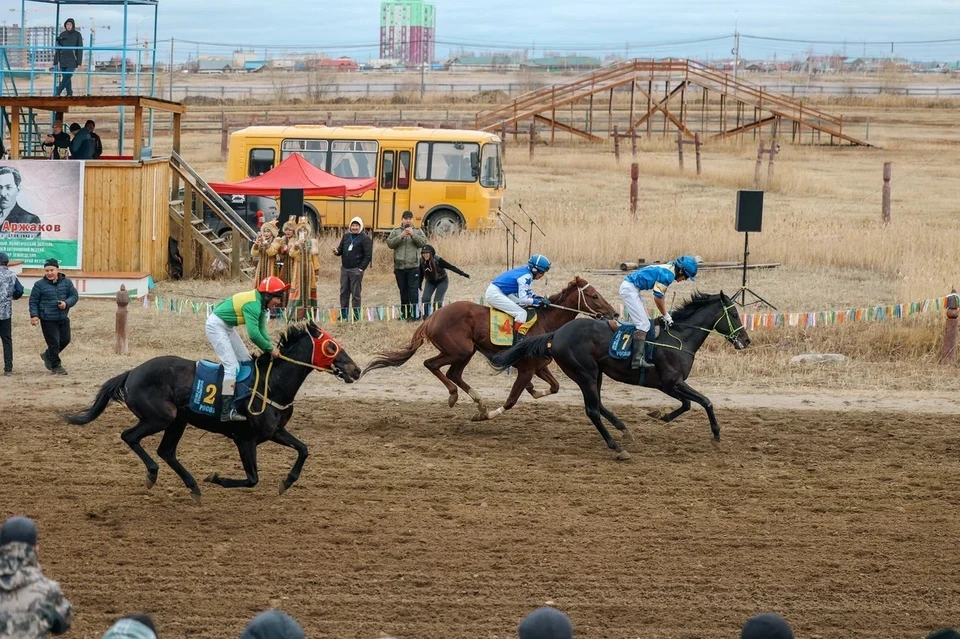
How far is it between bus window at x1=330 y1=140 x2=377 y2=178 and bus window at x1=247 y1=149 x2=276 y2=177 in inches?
59.6

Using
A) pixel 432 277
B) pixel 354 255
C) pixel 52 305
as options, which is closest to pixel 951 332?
pixel 432 277

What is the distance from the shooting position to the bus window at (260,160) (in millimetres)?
26766

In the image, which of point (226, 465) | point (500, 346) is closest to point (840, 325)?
point (500, 346)

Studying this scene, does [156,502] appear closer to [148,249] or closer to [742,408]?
[742,408]

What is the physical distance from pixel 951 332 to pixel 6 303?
11808 millimetres

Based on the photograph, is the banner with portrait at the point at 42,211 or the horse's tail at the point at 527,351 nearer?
the horse's tail at the point at 527,351

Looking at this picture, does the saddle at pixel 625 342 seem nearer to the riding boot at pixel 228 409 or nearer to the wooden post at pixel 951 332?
the riding boot at pixel 228 409

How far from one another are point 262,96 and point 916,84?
2328 inches

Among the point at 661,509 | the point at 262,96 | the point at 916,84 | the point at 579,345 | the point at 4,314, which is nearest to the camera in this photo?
the point at 661,509

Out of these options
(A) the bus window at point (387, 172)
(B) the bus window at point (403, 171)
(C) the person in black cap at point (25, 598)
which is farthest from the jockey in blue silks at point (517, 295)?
(A) the bus window at point (387, 172)

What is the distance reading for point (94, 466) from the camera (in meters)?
10.4

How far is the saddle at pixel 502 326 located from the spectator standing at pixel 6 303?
582 cm

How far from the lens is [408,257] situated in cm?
1709

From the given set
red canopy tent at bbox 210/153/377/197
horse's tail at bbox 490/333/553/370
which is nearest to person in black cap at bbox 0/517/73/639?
horse's tail at bbox 490/333/553/370
